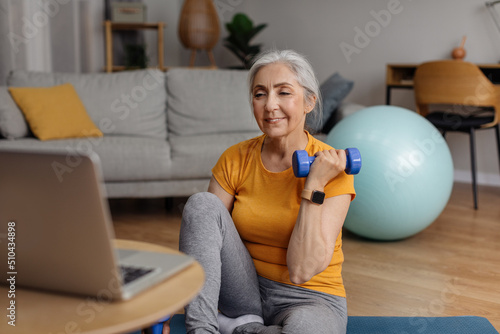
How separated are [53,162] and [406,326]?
1480 millimetres

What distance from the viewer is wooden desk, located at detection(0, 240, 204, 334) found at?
0.68m

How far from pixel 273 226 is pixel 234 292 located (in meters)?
0.20

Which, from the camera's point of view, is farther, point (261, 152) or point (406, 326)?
point (406, 326)

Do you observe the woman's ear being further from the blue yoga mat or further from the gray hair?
the blue yoga mat

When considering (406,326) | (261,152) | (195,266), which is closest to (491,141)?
(406,326)

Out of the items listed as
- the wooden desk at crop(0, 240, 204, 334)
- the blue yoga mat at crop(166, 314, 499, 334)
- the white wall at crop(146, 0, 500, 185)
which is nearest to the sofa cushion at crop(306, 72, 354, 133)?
the white wall at crop(146, 0, 500, 185)

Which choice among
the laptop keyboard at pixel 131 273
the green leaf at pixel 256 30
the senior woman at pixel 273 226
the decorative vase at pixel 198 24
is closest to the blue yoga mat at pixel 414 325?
the senior woman at pixel 273 226

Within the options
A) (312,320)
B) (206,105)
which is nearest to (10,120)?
(206,105)

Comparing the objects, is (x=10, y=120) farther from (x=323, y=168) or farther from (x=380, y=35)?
(x=380, y=35)

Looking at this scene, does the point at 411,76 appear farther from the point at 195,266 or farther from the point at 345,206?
the point at 195,266

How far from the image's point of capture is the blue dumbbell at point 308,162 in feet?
4.34

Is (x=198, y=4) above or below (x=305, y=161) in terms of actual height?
above

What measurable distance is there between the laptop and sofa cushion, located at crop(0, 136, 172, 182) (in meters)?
2.27

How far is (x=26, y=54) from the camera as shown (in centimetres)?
461
